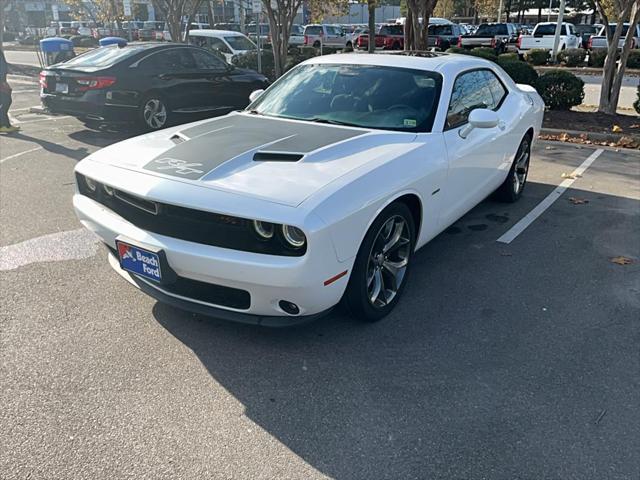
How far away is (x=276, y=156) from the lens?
11.1 ft

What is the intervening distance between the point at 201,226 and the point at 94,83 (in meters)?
6.88

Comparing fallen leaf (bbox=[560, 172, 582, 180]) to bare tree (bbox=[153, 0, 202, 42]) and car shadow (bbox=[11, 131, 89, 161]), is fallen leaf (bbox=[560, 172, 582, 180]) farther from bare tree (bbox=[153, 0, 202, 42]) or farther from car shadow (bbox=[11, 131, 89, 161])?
bare tree (bbox=[153, 0, 202, 42])

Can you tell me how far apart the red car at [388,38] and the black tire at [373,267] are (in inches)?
1099

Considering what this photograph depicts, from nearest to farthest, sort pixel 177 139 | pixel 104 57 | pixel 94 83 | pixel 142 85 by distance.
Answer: pixel 177 139
pixel 94 83
pixel 142 85
pixel 104 57

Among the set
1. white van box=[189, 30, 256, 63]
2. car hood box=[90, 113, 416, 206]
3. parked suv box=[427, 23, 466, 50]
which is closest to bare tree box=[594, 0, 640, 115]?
car hood box=[90, 113, 416, 206]

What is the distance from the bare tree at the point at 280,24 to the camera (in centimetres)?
1462

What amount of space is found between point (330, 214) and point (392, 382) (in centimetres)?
98

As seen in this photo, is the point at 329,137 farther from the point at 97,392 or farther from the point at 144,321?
the point at 97,392

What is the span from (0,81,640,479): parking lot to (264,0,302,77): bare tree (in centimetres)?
1131

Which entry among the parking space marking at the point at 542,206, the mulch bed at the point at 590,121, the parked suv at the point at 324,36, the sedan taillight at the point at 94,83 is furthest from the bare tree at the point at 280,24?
the parked suv at the point at 324,36

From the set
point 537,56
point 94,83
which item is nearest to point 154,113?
point 94,83

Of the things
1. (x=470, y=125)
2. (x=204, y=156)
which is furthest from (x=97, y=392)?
(x=470, y=125)

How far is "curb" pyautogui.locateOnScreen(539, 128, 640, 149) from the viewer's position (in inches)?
355

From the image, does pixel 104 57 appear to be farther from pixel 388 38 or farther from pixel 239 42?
pixel 388 38
